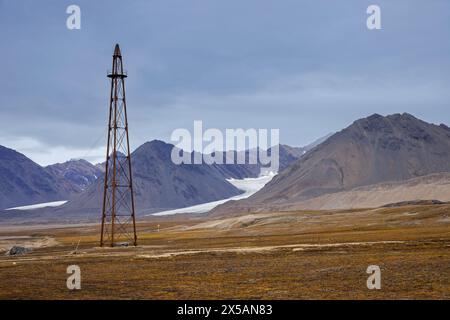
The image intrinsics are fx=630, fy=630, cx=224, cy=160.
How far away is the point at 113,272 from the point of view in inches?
1420

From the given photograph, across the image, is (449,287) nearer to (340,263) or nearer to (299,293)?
(299,293)

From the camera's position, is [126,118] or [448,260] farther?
[126,118]

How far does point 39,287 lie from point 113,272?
24.5ft

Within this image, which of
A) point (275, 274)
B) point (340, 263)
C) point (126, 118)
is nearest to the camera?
point (275, 274)
